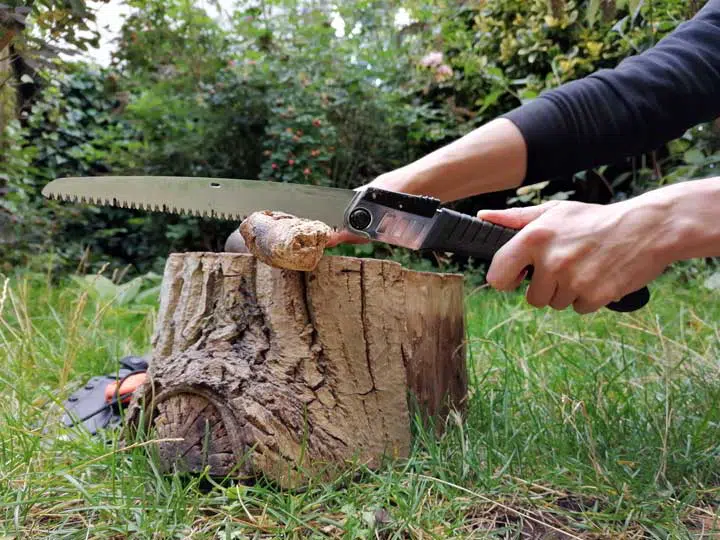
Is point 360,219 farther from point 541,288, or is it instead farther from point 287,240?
point 541,288

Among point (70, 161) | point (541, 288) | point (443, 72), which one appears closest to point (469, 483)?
point (541, 288)

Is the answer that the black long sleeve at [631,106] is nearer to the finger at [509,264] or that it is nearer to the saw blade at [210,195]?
the finger at [509,264]

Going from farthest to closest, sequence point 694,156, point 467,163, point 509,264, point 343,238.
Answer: point 694,156 < point 467,163 < point 343,238 < point 509,264

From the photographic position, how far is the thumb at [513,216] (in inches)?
62.9

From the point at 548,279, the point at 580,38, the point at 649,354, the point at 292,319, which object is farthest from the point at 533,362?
the point at 580,38

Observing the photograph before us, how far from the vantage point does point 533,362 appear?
2.41 m

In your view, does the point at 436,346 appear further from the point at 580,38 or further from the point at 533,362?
the point at 580,38

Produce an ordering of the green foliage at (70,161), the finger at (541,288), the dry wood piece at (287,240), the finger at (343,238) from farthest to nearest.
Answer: the green foliage at (70,161) → the finger at (343,238) → the finger at (541,288) → the dry wood piece at (287,240)

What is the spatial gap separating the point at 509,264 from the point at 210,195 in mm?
809

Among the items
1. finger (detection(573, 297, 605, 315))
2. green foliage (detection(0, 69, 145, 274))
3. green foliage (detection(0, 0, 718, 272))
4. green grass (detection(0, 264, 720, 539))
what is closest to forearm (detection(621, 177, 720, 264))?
finger (detection(573, 297, 605, 315))

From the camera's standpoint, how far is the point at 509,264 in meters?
1.47

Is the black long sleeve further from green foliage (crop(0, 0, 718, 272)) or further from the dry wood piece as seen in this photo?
green foliage (crop(0, 0, 718, 272))

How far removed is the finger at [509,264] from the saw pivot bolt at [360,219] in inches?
12.6

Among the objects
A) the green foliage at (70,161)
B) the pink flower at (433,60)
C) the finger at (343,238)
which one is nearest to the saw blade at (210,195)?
the finger at (343,238)
